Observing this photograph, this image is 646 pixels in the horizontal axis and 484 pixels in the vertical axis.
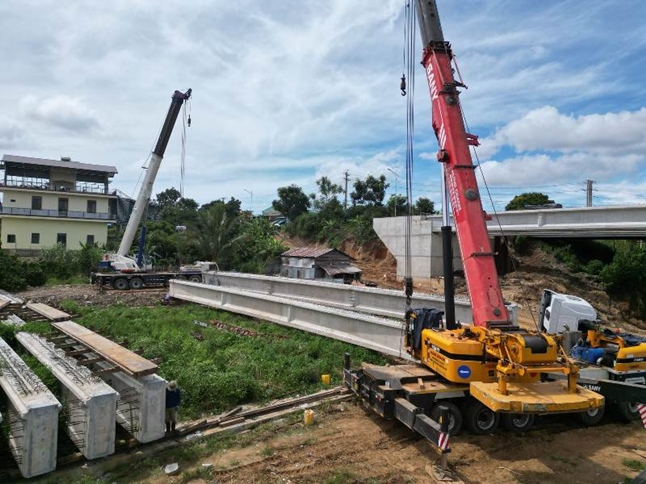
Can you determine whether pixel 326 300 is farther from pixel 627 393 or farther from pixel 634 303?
pixel 634 303

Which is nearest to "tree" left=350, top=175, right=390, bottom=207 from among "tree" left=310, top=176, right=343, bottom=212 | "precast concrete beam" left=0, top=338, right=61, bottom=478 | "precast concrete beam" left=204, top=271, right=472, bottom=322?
"tree" left=310, top=176, right=343, bottom=212

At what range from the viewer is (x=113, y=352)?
26.0 feet

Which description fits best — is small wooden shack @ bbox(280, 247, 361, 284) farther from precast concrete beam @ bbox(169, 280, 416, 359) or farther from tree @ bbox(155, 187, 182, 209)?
tree @ bbox(155, 187, 182, 209)

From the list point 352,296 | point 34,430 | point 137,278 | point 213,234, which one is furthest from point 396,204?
point 34,430

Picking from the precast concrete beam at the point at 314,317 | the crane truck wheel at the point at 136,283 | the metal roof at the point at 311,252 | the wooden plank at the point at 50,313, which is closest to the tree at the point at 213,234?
the metal roof at the point at 311,252

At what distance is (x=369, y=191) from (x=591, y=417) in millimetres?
45762

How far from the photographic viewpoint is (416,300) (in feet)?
44.1

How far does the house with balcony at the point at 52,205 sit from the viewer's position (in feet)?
136

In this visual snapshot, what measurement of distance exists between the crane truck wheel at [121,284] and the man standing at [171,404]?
790 inches

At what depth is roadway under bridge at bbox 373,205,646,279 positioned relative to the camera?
21016 mm

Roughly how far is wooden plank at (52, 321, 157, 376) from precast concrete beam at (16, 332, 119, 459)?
0.39 meters

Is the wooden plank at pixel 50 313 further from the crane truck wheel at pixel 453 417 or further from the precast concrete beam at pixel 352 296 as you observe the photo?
the crane truck wheel at pixel 453 417

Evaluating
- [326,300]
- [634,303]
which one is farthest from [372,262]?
[326,300]

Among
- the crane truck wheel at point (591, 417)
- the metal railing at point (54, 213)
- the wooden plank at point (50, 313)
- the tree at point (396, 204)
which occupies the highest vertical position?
the tree at point (396, 204)
